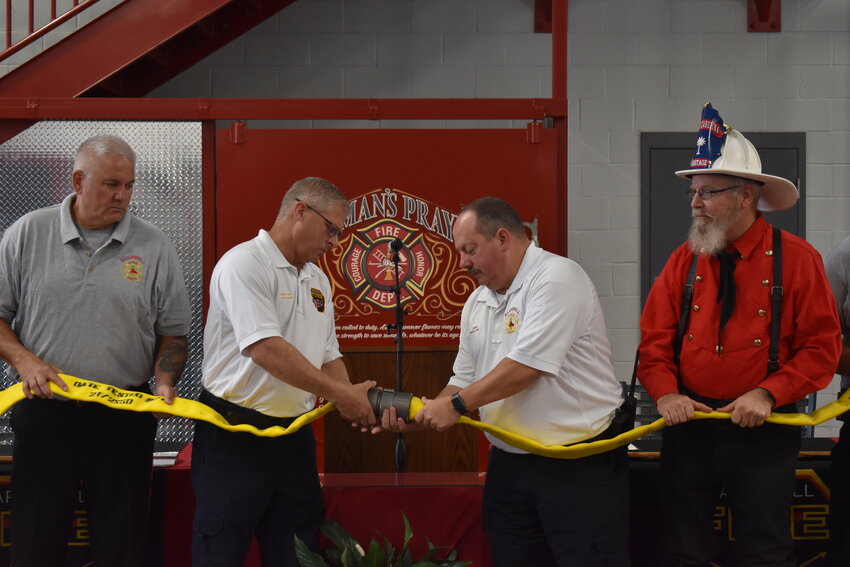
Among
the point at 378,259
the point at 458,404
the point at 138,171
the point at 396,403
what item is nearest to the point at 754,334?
the point at 458,404

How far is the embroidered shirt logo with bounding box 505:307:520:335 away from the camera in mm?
3169

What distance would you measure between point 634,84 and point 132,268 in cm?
474

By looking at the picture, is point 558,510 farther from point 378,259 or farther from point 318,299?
point 378,259

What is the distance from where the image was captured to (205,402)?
10.9 feet

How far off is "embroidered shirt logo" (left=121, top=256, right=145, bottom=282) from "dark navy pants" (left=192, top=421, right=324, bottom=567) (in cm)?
67

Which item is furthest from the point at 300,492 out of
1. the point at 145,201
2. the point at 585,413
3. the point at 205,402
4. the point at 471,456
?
the point at 145,201

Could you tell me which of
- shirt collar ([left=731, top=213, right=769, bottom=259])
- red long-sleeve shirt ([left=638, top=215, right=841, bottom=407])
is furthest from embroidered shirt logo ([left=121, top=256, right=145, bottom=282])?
shirt collar ([left=731, top=213, right=769, bottom=259])

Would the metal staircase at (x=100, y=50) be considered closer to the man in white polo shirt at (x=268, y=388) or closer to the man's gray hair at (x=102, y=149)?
the man's gray hair at (x=102, y=149)

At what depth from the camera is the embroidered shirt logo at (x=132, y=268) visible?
135 inches

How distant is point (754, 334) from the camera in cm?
319

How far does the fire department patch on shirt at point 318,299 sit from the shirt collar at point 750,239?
64.6 inches

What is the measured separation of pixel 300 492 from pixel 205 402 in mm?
506

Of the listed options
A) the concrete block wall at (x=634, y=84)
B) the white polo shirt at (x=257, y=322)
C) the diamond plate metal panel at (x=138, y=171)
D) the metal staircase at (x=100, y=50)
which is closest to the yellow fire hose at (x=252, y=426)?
the white polo shirt at (x=257, y=322)

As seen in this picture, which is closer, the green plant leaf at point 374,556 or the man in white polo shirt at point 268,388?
the man in white polo shirt at point 268,388
